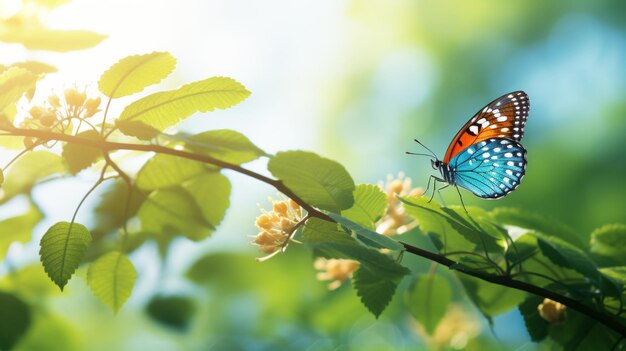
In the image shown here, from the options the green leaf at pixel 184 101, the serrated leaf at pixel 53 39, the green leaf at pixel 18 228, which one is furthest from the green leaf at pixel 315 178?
the green leaf at pixel 18 228

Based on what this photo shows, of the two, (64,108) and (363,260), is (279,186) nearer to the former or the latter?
(363,260)

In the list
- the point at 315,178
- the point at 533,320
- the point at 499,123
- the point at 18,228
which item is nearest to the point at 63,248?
the point at 315,178

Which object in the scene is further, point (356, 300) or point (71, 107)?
point (356, 300)

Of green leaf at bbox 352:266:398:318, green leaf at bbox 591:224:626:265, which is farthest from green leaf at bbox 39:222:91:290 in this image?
green leaf at bbox 591:224:626:265

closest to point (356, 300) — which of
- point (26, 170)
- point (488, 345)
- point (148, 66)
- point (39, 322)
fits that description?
point (488, 345)

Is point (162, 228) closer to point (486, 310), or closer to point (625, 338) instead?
point (486, 310)
